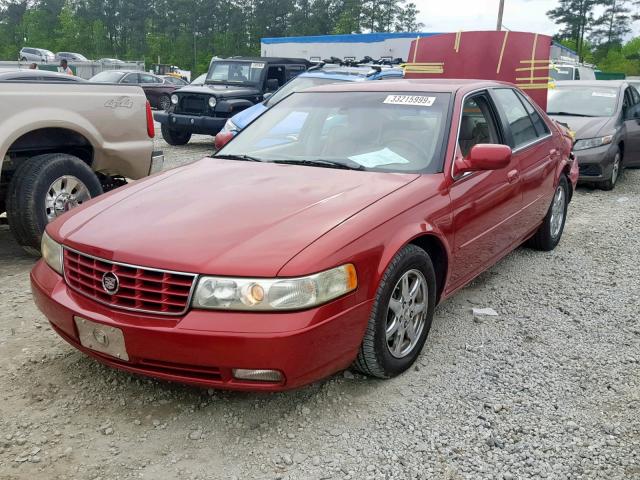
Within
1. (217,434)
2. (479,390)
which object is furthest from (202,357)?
(479,390)

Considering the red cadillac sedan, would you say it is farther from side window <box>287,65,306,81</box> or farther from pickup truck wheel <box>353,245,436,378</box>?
side window <box>287,65,306,81</box>

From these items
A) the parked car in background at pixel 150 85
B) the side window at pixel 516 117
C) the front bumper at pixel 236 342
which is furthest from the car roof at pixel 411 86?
the parked car in background at pixel 150 85

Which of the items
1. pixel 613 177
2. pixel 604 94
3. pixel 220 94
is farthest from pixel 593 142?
pixel 220 94

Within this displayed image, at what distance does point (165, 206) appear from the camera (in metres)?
3.10

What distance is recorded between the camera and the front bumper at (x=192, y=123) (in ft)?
37.5

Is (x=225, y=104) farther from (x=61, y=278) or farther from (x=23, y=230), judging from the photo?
(x=61, y=278)

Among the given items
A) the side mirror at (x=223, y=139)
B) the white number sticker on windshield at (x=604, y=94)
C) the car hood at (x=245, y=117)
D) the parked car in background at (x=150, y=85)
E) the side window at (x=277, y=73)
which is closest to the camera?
the side mirror at (x=223, y=139)

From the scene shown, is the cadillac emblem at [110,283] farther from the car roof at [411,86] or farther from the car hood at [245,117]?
the car hood at [245,117]

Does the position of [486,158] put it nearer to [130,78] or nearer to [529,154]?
[529,154]

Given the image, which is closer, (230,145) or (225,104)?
(230,145)

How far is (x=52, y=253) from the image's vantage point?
3.08m

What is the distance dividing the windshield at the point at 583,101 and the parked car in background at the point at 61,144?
6088mm

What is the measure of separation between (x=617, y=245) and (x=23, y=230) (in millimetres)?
5117

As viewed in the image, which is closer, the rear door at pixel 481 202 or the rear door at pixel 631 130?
the rear door at pixel 481 202
